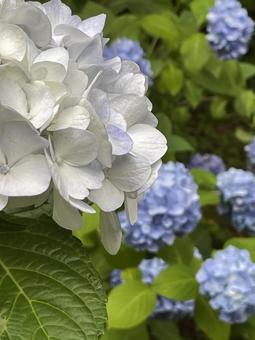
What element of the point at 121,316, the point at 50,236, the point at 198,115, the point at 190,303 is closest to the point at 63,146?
the point at 50,236

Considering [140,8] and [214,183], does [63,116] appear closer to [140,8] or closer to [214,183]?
[214,183]

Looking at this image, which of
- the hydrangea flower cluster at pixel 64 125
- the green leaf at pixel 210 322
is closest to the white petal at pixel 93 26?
the hydrangea flower cluster at pixel 64 125

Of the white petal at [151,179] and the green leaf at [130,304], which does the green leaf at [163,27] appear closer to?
the green leaf at [130,304]

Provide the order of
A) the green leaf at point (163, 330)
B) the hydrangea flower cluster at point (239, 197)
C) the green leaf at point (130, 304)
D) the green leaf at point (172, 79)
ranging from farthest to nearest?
the green leaf at point (172, 79), the green leaf at point (163, 330), the hydrangea flower cluster at point (239, 197), the green leaf at point (130, 304)

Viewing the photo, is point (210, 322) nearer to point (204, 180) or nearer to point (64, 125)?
point (204, 180)

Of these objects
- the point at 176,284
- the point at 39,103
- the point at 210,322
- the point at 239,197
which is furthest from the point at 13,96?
the point at 239,197

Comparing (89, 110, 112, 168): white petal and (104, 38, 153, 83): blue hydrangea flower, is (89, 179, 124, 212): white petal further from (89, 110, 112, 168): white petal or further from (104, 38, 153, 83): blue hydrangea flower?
(104, 38, 153, 83): blue hydrangea flower
